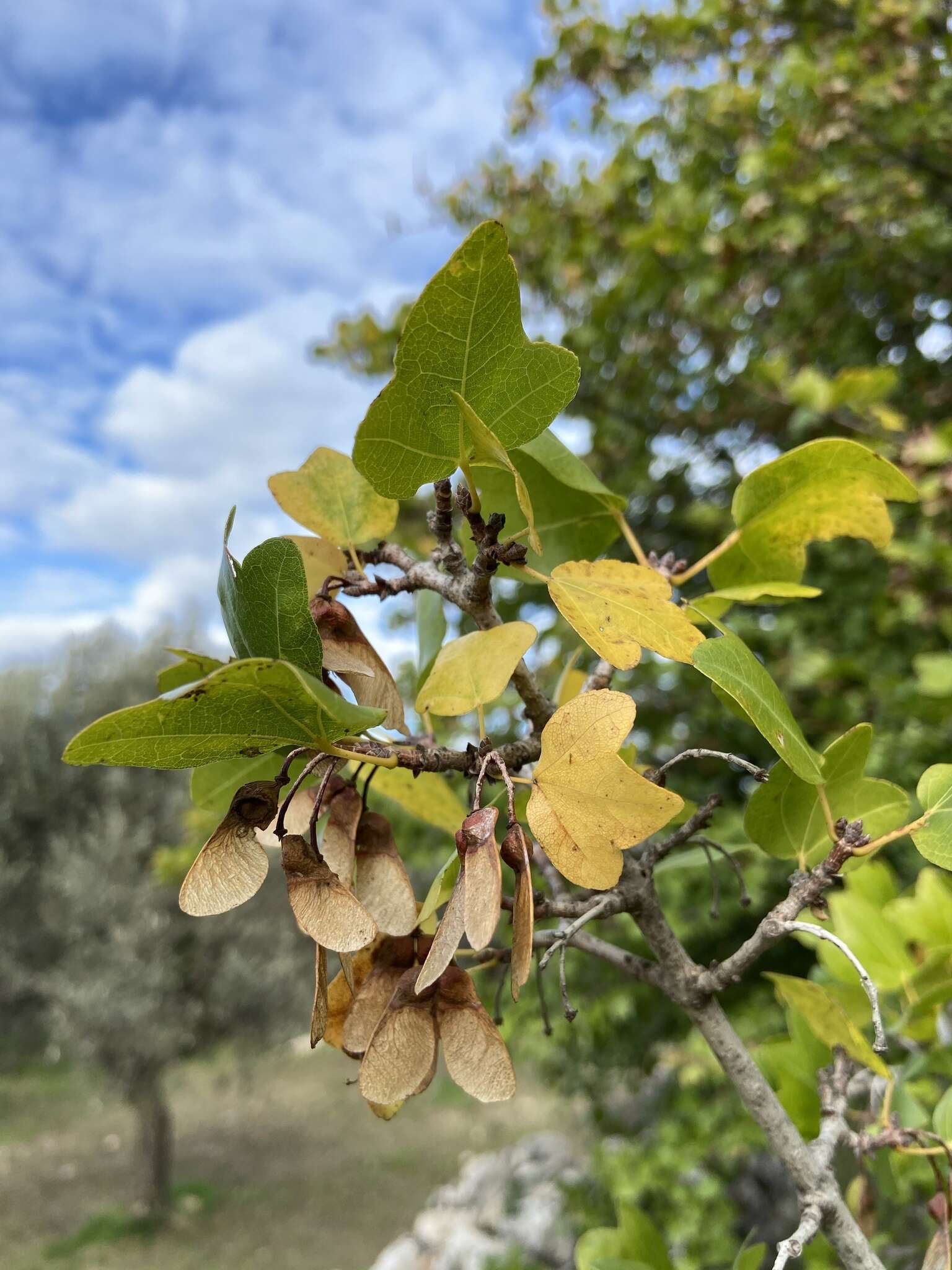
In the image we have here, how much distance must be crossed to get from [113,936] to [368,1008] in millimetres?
5702

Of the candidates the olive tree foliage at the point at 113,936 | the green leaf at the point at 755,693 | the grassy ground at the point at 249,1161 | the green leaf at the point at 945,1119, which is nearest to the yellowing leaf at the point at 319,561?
the green leaf at the point at 755,693

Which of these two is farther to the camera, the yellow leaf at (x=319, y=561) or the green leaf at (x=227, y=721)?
the yellow leaf at (x=319, y=561)

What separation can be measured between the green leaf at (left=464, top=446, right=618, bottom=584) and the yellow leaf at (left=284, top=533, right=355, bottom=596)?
8 cm

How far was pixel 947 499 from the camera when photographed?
4.86ft

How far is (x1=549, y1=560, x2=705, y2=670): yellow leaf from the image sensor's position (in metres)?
0.36

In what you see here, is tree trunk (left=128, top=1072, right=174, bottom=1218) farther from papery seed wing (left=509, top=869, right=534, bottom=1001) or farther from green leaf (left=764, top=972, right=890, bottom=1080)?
papery seed wing (left=509, top=869, right=534, bottom=1001)

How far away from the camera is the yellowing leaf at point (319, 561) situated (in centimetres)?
45

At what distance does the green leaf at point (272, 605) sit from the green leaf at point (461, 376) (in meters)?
0.07

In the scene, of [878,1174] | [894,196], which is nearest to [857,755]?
[878,1174]

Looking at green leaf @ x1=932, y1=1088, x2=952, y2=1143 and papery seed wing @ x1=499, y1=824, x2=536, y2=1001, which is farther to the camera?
green leaf @ x1=932, y1=1088, x2=952, y2=1143

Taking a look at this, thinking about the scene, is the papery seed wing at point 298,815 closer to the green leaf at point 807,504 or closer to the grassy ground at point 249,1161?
the green leaf at point 807,504

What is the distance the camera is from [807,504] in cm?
48

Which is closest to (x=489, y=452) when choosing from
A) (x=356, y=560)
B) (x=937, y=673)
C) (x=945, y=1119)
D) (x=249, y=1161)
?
(x=356, y=560)

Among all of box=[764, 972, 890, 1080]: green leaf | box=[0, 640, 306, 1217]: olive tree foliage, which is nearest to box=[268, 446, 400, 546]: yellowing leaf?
box=[764, 972, 890, 1080]: green leaf
